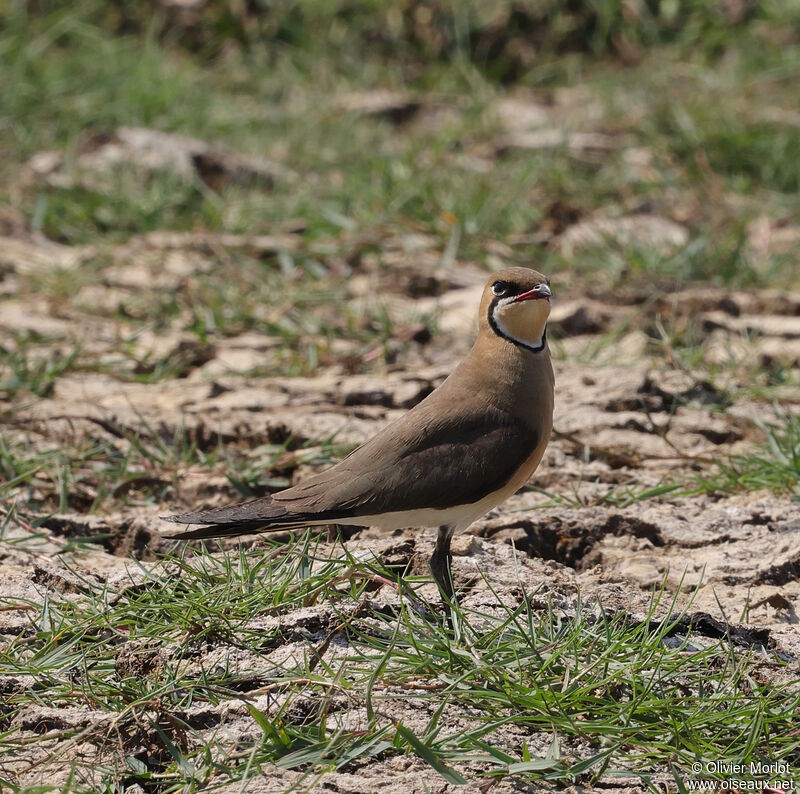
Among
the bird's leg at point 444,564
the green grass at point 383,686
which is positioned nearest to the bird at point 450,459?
the bird's leg at point 444,564

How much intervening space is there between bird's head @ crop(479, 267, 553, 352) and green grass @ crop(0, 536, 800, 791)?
0.86m

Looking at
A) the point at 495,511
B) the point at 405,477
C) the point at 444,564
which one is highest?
the point at 405,477

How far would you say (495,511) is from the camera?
4211 mm

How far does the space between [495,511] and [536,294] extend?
0.78 meters

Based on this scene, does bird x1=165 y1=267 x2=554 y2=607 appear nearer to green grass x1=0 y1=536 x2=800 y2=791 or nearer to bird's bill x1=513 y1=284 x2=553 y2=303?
bird's bill x1=513 y1=284 x2=553 y2=303

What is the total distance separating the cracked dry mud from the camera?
3277 millimetres

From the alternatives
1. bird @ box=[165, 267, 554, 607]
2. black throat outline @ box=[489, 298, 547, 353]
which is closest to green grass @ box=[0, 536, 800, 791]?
bird @ box=[165, 267, 554, 607]

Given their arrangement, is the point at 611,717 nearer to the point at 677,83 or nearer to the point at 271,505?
the point at 271,505

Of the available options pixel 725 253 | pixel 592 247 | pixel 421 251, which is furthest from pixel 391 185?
pixel 725 253

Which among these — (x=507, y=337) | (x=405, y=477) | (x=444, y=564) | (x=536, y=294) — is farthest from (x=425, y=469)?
(x=536, y=294)

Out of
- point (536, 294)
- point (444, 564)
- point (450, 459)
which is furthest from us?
point (536, 294)

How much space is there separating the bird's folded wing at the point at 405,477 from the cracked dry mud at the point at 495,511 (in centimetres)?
26

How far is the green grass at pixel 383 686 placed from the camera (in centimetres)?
290

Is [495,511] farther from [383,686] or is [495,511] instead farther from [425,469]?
[383,686]
